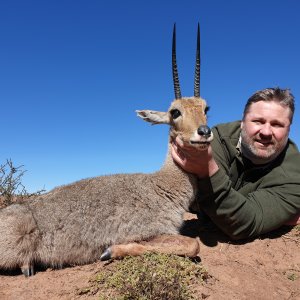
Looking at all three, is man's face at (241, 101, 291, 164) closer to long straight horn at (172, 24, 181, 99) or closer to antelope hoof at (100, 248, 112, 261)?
long straight horn at (172, 24, 181, 99)

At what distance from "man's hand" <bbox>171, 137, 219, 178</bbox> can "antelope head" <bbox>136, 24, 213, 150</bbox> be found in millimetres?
139

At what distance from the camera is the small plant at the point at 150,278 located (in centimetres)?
521

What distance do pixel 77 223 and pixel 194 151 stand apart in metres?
2.48

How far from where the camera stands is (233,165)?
856 centimetres

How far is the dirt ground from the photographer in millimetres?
5883

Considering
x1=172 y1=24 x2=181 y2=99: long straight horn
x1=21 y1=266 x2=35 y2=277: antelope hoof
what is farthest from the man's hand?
x1=21 y1=266 x2=35 y2=277: antelope hoof

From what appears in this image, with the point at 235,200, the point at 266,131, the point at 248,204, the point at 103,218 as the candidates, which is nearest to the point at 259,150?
the point at 266,131

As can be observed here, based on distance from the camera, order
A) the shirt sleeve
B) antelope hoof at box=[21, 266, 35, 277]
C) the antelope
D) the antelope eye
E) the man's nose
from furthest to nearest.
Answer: the man's nose, the antelope eye, the shirt sleeve, antelope hoof at box=[21, 266, 35, 277], the antelope

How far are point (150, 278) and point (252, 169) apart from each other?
4.12m

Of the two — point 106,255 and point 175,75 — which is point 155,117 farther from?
point 106,255

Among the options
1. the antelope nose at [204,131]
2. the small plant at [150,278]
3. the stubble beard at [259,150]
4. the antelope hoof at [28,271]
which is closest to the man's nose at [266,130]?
the stubble beard at [259,150]

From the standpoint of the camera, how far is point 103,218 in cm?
716

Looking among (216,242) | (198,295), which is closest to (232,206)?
(216,242)

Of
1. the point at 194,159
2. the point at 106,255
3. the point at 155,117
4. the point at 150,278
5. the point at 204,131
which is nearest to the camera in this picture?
the point at 150,278
